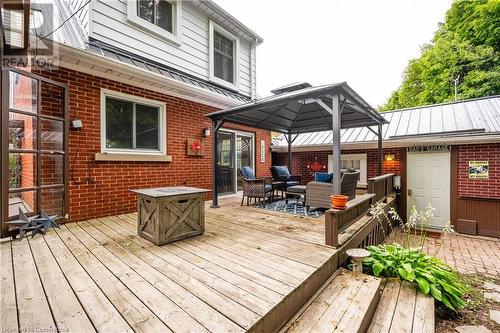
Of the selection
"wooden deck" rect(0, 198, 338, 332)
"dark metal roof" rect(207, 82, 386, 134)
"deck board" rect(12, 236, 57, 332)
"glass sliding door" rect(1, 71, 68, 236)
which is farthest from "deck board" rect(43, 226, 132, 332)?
"dark metal roof" rect(207, 82, 386, 134)

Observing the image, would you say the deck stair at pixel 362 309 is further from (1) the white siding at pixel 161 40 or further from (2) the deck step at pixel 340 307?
(1) the white siding at pixel 161 40

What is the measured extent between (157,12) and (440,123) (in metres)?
8.92

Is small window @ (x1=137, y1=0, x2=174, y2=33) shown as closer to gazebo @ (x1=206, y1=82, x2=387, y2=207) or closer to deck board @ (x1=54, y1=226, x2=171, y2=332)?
gazebo @ (x1=206, y1=82, x2=387, y2=207)

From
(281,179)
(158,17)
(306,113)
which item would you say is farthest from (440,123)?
(158,17)

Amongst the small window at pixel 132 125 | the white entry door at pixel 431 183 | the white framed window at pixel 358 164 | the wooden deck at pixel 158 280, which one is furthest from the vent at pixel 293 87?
the white entry door at pixel 431 183

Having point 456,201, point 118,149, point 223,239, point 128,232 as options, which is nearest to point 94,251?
point 128,232

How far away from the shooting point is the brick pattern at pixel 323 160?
7.91 metres

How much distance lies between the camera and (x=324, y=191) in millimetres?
4426

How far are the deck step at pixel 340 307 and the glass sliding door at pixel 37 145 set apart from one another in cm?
388

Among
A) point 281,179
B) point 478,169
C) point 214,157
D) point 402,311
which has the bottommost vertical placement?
point 402,311

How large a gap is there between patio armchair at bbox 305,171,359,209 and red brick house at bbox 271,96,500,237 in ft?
12.5

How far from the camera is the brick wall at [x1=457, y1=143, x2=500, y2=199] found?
620cm

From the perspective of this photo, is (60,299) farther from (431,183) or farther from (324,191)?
(431,183)

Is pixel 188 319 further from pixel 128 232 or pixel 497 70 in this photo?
pixel 497 70
